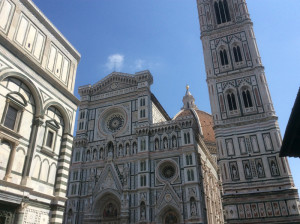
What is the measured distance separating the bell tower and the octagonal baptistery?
3.41m

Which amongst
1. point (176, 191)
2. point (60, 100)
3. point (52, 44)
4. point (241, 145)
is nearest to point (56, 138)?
point (60, 100)

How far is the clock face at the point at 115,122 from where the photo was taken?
33.3 m

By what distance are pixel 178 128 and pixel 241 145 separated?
6956 mm

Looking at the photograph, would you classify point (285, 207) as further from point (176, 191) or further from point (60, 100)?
point (60, 100)

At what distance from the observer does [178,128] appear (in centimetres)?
2981

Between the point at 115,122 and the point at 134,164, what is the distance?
6.73m

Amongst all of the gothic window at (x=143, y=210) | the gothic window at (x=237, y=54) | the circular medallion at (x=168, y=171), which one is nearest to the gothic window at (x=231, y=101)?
the gothic window at (x=237, y=54)

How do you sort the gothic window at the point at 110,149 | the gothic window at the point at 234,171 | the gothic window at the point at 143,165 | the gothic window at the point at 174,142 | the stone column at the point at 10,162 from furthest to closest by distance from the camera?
the gothic window at the point at 110,149 → the gothic window at the point at 174,142 → the gothic window at the point at 143,165 → the gothic window at the point at 234,171 → the stone column at the point at 10,162

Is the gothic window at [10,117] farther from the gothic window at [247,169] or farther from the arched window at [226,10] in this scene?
the arched window at [226,10]

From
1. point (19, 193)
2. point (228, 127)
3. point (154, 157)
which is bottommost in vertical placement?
point (19, 193)

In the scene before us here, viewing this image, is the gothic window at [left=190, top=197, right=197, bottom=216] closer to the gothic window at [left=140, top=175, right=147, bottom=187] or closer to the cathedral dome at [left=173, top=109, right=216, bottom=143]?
the gothic window at [left=140, top=175, right=147, bottom=187]

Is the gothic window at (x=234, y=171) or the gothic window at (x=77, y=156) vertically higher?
the gothic window at (x=77, y=156)

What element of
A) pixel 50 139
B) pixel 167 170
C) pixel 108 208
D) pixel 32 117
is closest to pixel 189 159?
pixel 167 170

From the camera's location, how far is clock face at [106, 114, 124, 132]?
109 ft
